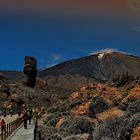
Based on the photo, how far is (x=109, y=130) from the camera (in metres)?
23.8

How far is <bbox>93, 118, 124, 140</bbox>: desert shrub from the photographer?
23.3 meters

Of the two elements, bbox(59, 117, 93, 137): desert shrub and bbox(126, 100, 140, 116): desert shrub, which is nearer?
bbox(126, 100, 140, 116): desert shrub

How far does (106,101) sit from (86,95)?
28.9ft

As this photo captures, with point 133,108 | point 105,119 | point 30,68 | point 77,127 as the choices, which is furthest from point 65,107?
point 30,68

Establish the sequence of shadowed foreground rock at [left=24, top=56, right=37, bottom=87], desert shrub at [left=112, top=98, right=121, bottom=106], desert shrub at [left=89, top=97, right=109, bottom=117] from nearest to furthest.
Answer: desert shrub at [left=112, top=98, right=121, bottom=106], desert shrub at [left=89, top=97, right=109, bottom=117], shadowed foreground rock at [left=24, top=56, right=37, bottom=87]

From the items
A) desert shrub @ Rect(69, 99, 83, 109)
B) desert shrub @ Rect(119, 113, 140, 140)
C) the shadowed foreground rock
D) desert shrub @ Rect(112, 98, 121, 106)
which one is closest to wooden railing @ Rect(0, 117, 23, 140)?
desert shrub @ Rect(69, 99, 83, 109)

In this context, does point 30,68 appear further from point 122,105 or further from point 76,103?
point 122,105

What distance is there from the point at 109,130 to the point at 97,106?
38.2ft

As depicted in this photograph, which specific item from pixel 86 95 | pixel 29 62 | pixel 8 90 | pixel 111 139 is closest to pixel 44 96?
pixel 29 62

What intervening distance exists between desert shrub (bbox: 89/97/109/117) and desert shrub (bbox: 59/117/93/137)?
2.12m

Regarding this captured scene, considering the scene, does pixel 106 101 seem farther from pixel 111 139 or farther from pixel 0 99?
pixel 0 99

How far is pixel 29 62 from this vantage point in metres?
163

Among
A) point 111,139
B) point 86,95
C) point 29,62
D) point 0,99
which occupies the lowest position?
point 111,139

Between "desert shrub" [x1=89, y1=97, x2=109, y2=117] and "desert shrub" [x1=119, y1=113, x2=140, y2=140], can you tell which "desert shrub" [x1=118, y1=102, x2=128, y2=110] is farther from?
"desert shrub" [x1=119, y1=113, x2=140, y2=140]
